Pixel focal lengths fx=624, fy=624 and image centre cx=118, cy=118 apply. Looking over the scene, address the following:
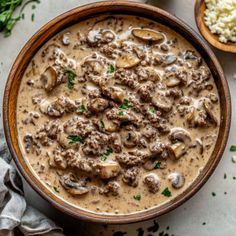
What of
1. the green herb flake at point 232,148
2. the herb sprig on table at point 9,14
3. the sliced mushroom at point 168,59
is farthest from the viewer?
the herb sprig on table at point 9,14

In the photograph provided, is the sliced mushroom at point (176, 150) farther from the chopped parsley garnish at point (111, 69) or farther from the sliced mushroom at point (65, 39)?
the sliced mushroom at point (65, 39)

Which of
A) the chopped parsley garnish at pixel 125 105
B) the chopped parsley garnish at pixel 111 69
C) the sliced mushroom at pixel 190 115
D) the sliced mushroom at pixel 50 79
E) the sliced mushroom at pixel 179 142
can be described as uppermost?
the chopped parsley garnish at pixel 111 69

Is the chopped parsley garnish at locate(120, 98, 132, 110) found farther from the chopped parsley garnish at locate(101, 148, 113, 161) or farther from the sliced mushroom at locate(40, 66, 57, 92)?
the sliced mushroom at locate(40, 66, 57, 92)

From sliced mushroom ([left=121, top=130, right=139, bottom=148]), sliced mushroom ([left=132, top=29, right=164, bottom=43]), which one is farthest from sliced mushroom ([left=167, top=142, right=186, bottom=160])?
sliced mushroom ([left=132, top=29, right=164, bottom=43])

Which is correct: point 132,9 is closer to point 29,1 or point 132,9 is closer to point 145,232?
point 29,1

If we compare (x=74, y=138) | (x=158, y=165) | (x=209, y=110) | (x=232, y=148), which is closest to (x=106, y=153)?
(x=74, y=138)

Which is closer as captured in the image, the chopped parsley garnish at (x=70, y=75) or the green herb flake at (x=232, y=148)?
the chopped parsley garnish at (x=70, y=75)

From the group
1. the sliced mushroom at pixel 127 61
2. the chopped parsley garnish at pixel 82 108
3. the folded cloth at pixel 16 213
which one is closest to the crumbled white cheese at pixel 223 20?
the sliced mushroom at pixel 127 61
